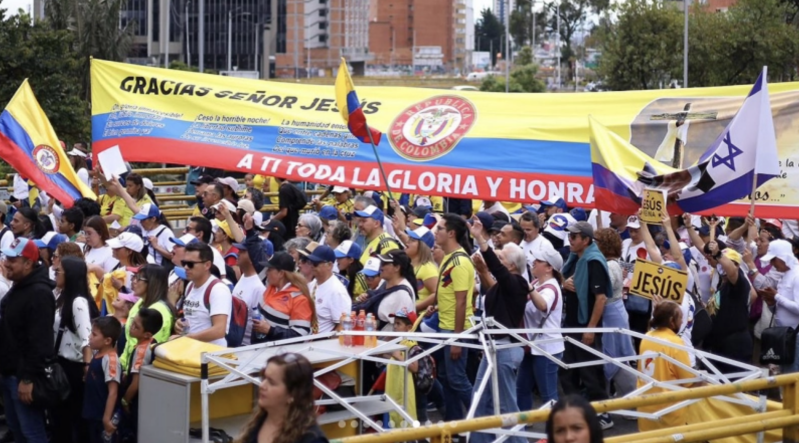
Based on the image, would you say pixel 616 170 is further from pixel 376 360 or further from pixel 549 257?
pixel 376 360

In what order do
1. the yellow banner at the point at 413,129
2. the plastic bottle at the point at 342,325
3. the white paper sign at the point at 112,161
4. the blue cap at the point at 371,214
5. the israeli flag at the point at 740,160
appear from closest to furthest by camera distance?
the plastic bottle at the point at 342,325
the israeli flag at the point at 740,160
the blue cap at the point at 371,214
the yellow banner at the point at 413,129
the white paper sign at the point at 112,161

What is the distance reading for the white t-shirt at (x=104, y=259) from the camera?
1006 centimetres

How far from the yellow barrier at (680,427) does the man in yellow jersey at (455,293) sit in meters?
2.85

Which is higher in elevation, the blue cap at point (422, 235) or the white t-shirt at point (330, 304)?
the blue cap at point (422, 235)

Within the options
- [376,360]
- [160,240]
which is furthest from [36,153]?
[376,360]

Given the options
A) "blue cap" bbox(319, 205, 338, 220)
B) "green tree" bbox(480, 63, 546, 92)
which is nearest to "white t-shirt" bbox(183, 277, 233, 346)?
"blue cap" bbox(319, 205, 338, 220)

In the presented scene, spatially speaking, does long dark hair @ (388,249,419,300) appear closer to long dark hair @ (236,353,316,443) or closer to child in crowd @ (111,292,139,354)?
child in crowd @ (111,292,139,354)

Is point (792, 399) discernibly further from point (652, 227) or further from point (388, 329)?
point (652, 227)

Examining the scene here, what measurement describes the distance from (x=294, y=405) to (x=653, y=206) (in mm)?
5399

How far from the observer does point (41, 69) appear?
24953 millimetres

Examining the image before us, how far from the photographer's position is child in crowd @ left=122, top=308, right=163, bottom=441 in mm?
7754

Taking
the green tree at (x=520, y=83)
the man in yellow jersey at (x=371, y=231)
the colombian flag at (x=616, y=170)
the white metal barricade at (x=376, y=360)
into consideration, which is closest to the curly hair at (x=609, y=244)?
the colombian flag at (x=616, y=170)

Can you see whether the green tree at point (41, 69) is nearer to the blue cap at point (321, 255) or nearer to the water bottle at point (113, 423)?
the blue cap at point (321, 255)

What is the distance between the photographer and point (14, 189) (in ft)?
52.7
